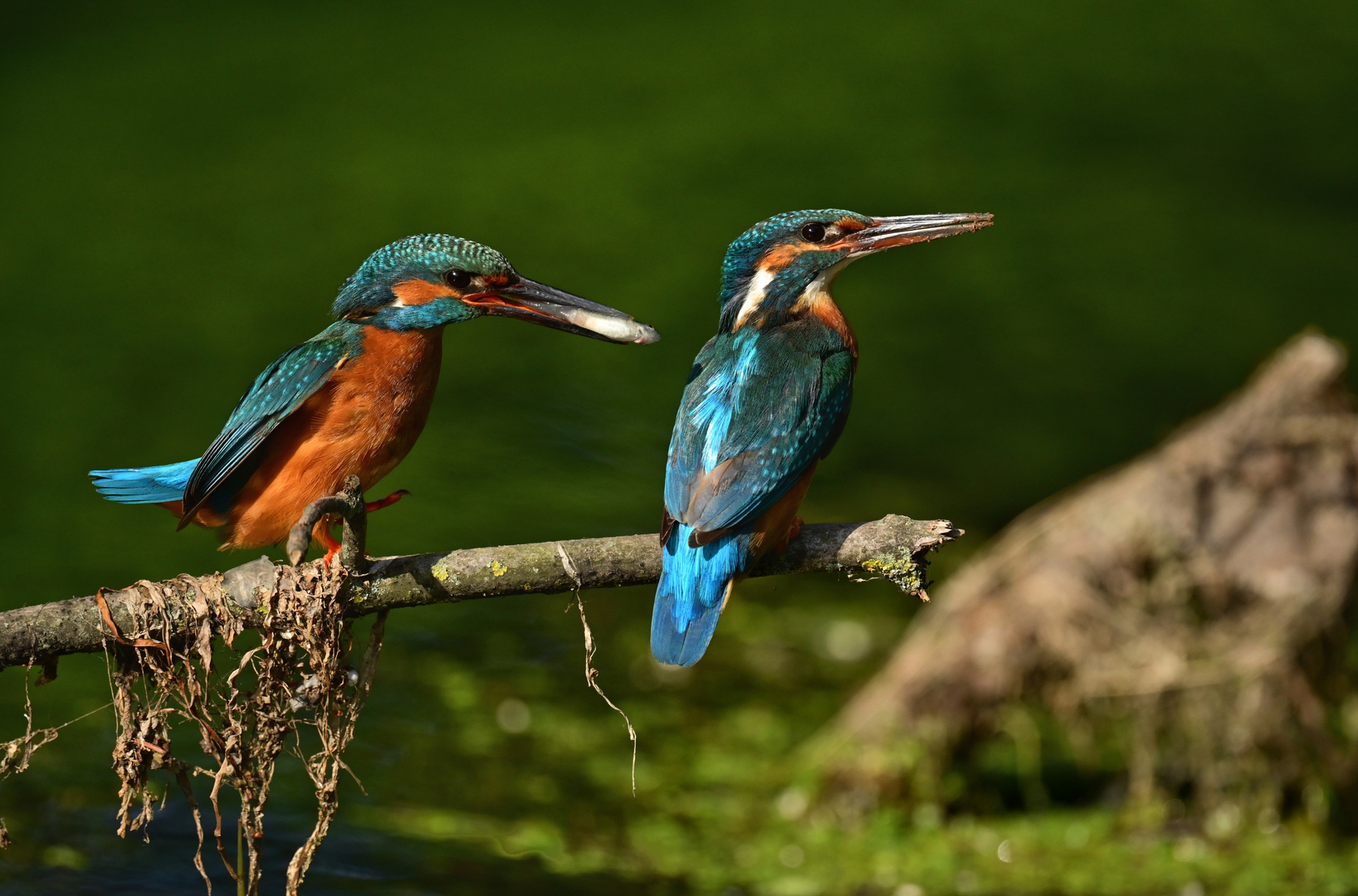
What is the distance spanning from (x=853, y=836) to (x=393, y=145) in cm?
598

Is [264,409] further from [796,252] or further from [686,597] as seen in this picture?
[796,252]

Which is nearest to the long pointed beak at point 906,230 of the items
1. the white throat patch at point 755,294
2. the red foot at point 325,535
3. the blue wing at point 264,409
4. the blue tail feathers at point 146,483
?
the white throat patch at point 755,294

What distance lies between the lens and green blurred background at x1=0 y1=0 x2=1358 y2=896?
4.88 metres

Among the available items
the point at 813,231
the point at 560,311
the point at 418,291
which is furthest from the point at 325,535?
the point at 813,231

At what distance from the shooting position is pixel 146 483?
263 centimetres

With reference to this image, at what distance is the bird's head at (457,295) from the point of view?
240cm

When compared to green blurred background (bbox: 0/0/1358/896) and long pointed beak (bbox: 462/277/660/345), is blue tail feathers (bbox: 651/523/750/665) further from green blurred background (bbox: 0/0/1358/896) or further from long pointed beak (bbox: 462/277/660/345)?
green blurred background (bbox: 0/0/1358/896)

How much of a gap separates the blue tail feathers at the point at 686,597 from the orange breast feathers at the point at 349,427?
0.53 m

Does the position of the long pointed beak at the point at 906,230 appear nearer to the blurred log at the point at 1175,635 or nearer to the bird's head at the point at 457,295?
the bird's head at the point at 457,295

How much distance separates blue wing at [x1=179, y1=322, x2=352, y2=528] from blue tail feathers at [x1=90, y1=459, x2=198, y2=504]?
0.17ft

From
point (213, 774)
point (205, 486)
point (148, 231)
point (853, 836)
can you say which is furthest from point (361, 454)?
point (148, 231)

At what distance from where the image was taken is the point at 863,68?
11.3 m

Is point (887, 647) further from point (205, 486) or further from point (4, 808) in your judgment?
point (205, 486)

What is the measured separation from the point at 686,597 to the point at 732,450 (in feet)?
0.89
